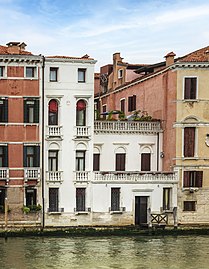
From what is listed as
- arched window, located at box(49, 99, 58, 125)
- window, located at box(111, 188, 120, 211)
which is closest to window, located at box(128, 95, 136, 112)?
window, located at box(111, 188, 120, 211)

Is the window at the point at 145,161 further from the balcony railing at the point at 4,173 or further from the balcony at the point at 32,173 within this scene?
the balcony railing at the point at 4,173

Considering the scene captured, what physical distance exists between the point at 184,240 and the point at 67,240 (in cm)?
570

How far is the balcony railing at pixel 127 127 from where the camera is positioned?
106ft

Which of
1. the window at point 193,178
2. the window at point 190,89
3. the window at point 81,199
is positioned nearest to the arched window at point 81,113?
the window at point 81,199

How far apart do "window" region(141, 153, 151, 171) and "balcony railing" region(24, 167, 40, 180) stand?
6.40 meters

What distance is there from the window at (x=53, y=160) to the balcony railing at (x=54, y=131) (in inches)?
35.9

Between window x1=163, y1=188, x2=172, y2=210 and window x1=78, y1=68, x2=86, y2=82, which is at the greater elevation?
window x1=78, y1=68, x2=86, y2=82

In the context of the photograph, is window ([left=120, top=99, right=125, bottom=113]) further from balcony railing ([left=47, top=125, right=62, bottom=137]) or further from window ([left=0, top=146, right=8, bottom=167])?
window ([left=0, top=146, right=8, bottom=167])

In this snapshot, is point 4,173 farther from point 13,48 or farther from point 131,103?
point 131,103

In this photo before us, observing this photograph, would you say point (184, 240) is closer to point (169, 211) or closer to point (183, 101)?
point (169, 211)

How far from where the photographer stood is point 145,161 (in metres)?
33.3

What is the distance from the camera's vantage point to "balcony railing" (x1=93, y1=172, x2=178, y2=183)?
31062 millimetres

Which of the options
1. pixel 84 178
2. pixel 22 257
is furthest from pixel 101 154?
pixel 22 257

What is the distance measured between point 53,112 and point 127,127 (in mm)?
4522
